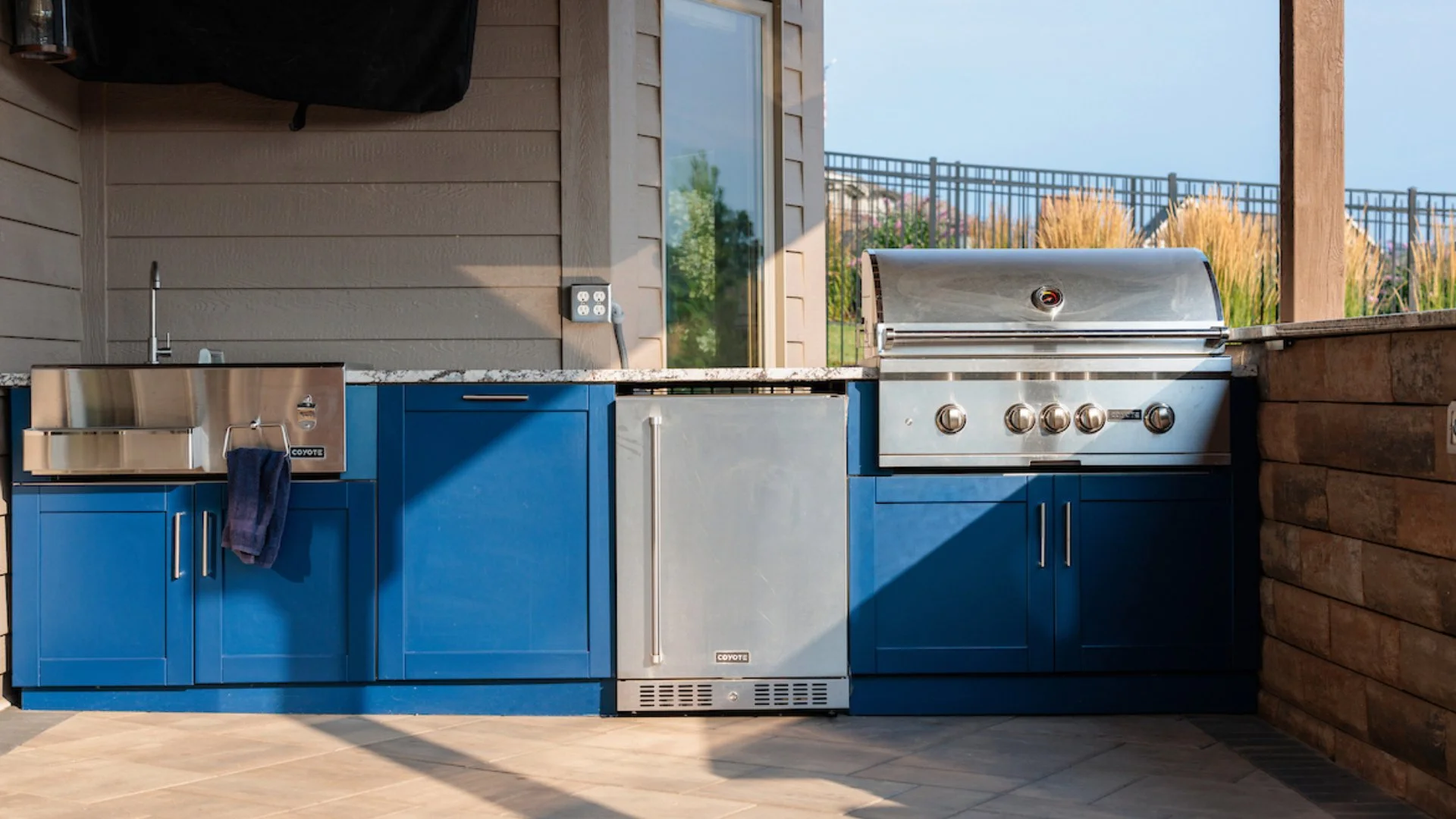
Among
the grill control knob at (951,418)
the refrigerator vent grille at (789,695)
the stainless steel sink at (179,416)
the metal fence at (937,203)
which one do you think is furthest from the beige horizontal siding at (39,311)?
the metal fence at (937,203)

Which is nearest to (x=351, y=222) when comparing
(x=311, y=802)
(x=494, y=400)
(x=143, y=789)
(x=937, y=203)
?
(x=494, y=400)

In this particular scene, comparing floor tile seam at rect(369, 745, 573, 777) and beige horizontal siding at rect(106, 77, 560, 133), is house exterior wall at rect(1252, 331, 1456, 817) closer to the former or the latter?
floor tile seam at rect(369, 745, 573, 777)

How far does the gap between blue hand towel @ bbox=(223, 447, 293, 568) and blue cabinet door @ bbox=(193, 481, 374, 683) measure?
2.7 inches

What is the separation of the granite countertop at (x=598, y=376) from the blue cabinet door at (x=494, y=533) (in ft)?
0.10

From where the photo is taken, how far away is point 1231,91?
420 inches

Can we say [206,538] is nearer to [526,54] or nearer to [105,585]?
[105,585]

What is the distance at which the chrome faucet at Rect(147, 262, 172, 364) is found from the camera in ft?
12.5

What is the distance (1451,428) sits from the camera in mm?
2359

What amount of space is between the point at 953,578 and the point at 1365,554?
3.10 feet

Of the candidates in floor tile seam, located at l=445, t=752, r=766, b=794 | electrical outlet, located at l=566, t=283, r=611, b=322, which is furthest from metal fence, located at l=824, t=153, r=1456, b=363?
floor tile seam, located at l=445, t=752, r=766, b=794

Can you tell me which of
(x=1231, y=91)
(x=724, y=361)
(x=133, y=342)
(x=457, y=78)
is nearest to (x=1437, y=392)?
(x=724, y=361)

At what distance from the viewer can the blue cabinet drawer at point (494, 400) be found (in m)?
3.26

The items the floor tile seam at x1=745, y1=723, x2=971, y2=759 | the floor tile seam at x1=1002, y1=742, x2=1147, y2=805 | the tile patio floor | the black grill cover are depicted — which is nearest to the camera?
the tile patio floor

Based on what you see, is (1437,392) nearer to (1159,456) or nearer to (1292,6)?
(1159,456)
